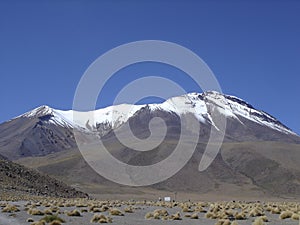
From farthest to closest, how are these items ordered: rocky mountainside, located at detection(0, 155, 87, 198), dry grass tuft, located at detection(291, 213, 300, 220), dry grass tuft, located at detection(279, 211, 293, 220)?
1. rocky mountainside, located at detection(0, 155, 87, 198)
2. dry grass tuft, located at detection(279, 211, 293, 220)
3. dry grass tuft, located at detection(291, 213, 300, 220)

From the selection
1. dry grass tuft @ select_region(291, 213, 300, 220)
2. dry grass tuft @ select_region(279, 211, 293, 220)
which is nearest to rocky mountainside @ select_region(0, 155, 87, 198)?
dry grass tuft @ select_region(279, 211, 293, 220)

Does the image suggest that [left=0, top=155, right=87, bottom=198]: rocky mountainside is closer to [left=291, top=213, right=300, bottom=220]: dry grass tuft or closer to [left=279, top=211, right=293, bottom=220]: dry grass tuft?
[left=279, top=211, right=293, bottom=220]: dry grass tuft

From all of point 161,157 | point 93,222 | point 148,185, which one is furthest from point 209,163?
point 93,222

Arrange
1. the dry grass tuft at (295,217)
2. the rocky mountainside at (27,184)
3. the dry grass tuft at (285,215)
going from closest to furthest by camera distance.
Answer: the dry grass tuft at (295,217) → the dry grass tuft at (285,215) → the rocky mountainside at (27,184)

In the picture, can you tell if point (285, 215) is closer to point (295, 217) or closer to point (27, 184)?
point (295, 217)

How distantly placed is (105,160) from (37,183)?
90.7 metres

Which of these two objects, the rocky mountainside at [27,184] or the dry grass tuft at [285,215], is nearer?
the dry grass tuft at [285,215]

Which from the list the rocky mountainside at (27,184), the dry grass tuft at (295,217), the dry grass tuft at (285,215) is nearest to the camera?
the dry grass tuft at (295,217)

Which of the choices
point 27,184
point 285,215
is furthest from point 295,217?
point 27,184

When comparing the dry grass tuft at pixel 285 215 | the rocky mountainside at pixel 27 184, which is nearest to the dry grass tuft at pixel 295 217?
the dry grass tuft at pixel 285 215

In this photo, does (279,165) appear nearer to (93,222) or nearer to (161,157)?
(161,157)

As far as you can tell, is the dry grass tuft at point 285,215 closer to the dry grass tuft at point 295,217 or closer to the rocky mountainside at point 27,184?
the dry grass tuft at point 295,217

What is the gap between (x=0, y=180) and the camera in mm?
87750

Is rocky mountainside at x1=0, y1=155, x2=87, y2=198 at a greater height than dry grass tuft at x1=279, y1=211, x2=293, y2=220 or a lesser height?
greater
